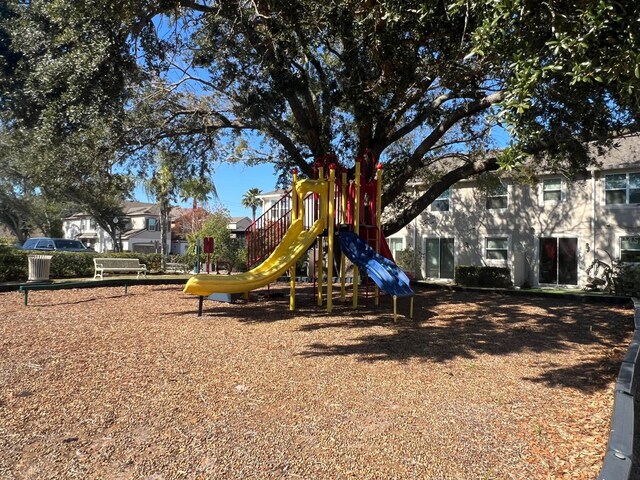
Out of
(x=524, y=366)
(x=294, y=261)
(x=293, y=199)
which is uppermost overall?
(x=293, y=199)

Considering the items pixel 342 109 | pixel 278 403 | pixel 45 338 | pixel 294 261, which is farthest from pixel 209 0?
pixel 278 403

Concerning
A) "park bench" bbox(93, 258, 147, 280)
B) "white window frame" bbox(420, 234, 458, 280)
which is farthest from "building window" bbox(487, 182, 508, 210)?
"park bench" bbox(93, 258, 147, 280)

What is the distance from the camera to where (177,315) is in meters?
Answer: 9.40

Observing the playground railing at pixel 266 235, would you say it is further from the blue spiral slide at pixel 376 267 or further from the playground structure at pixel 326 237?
the blue spiral slide at pixel 376 267

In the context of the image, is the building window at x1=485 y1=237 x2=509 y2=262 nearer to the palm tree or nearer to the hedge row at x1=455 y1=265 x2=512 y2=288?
the hedge row at x1=455 y1=265 x2=512 y2=288

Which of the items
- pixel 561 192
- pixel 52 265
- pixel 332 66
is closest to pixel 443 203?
pixel 561 192

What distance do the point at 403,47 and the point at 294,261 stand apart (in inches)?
193

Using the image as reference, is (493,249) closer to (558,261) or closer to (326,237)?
(558,261)

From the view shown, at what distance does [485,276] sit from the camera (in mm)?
19703

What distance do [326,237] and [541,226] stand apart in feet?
41.4

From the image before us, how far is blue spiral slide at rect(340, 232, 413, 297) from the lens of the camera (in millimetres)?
9352

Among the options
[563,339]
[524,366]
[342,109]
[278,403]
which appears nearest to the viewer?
[278,403]

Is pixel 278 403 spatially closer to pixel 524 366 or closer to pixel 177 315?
pixel 524 366

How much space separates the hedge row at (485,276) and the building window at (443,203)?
12.4 ft
